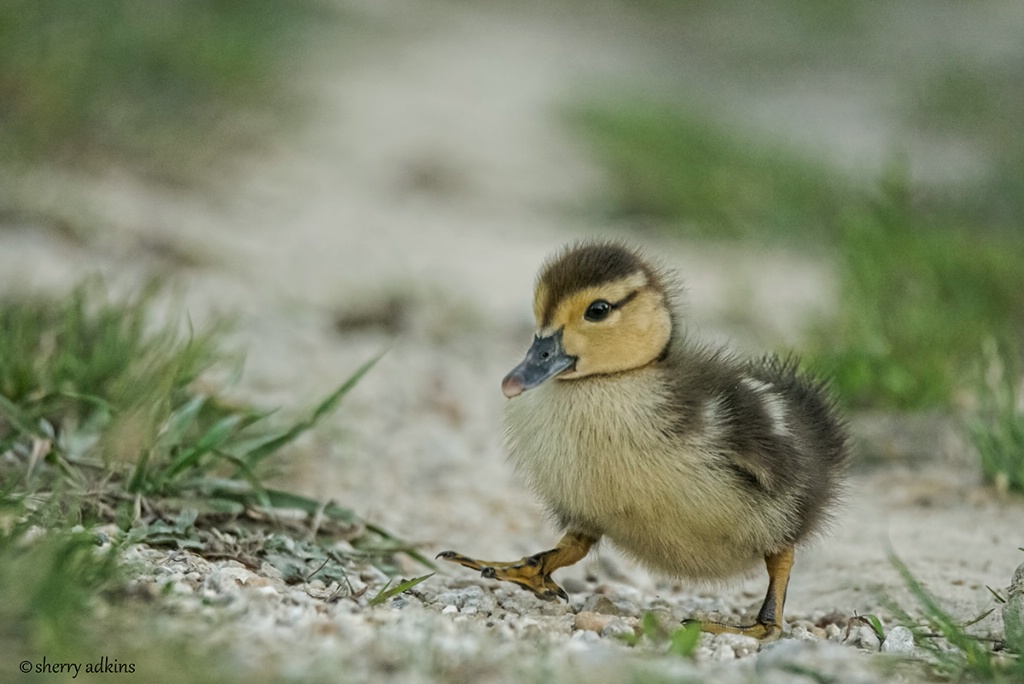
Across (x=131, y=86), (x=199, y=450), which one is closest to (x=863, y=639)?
(x=199, y=450)

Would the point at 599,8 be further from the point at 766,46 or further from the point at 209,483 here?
the point at 209,483

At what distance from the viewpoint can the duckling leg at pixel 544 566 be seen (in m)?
3.79

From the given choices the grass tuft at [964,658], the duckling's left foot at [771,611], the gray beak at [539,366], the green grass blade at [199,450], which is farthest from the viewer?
the green grass blade at [199,450]

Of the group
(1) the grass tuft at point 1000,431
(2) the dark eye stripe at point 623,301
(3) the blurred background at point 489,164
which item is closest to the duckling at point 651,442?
(2) the dark eye stripe at point 623,301

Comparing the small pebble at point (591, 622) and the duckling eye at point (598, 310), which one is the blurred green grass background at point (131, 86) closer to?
the duckling eye at point (598, 310)

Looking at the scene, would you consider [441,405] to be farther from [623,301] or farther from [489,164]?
[489,164]

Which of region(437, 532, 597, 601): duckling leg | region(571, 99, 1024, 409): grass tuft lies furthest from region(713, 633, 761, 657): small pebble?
region(571, 99, 1024, 409): grass tuft

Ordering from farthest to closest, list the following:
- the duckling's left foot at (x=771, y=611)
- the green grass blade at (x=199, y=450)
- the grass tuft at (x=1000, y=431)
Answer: the grass tuft at (x=1000, y=431) → the green grass blade at (x=199, y=450) → the duckling's left foot at (x=771, y=611)

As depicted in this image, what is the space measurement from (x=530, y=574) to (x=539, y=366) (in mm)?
619

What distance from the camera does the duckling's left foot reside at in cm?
346

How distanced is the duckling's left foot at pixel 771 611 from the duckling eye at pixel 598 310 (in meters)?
0.84

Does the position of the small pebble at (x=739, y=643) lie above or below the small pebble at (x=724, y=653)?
above

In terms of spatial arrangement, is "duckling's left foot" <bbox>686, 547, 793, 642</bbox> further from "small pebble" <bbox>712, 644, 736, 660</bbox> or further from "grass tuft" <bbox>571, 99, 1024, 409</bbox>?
"grass tuft" <bbox>571, 99, 1024, 409</bbox>

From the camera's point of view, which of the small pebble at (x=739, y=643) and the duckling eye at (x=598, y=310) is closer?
the small pebble at (x=739, y=643)
